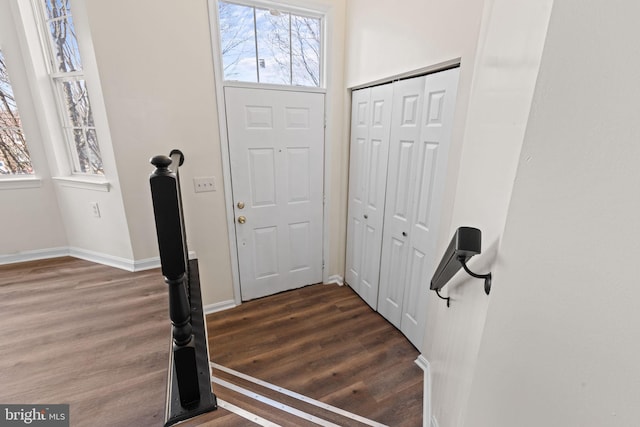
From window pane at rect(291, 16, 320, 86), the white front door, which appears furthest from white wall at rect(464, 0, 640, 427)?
window pane at rect(291, 16, 320, 86)

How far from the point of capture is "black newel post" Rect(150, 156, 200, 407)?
2.79ft

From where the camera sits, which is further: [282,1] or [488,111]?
[282,1]

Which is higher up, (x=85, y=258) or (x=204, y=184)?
(x=204, y=184)

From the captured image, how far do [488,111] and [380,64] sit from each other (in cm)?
139

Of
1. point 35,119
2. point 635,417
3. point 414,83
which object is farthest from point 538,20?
point 35,119

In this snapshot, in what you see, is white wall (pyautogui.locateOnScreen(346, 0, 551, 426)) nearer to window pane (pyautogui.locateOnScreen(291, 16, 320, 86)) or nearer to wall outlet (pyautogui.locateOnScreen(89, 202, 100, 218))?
window pane (pyautogui.locateOnScreen(291, 16, 320, 86))

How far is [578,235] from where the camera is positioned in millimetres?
425

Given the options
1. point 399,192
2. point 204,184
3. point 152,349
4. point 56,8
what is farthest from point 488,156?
point 56,8

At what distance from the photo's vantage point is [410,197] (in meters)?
2.09

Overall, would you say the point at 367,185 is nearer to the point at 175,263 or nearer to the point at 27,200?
the point at 175,263

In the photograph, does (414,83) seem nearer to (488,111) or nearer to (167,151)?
(488,111)

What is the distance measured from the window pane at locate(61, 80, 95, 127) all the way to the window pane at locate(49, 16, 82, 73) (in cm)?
10

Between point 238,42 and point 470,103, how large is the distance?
1887 millimetres

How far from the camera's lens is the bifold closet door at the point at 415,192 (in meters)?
1.76
